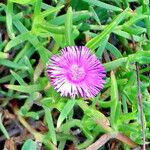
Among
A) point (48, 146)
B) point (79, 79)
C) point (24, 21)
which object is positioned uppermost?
point (24, 21)

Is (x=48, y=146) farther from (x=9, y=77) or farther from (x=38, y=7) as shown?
(x=38, y=7)

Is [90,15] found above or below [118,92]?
above

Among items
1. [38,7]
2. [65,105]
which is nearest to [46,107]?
[65,105]

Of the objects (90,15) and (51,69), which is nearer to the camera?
(51,69)
